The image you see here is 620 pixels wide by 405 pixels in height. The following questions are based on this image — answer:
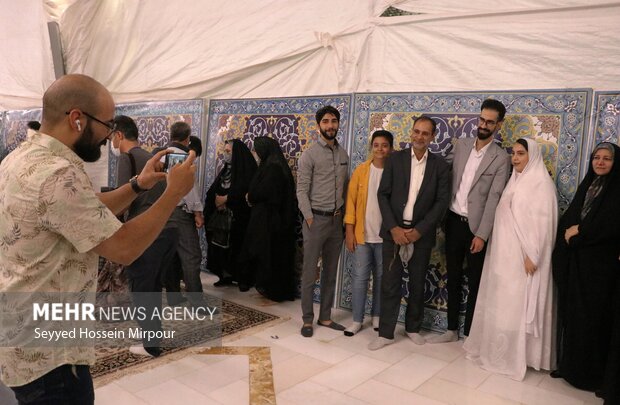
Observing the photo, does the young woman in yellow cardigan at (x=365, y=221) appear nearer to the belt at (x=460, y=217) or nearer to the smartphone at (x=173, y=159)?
the belt at (x=460, y=217)

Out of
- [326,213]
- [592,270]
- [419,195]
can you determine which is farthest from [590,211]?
[326,213]

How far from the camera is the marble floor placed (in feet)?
8.55

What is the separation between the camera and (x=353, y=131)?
4031mm

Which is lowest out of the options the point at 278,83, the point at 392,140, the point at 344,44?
the point at 392,140

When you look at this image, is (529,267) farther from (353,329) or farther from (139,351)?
(139,351)

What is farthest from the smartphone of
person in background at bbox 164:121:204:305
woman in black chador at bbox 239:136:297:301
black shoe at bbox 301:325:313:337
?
woman in black chador at bbox 239:136:297:301

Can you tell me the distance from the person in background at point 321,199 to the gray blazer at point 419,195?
35 cm

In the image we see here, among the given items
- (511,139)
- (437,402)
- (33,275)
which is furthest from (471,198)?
(33,275)

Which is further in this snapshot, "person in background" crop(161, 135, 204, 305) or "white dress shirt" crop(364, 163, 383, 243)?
"person in background" crop(161, 135, 204, 305)

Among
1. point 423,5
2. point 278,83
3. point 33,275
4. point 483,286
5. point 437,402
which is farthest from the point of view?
point 278,83

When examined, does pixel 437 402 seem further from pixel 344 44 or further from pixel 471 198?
pixel 344 44

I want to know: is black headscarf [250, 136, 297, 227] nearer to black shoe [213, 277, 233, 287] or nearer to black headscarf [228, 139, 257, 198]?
black headscarf [228, 139, 257, 198]

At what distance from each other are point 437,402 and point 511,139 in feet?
6.04

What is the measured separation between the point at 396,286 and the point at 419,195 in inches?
26.5
